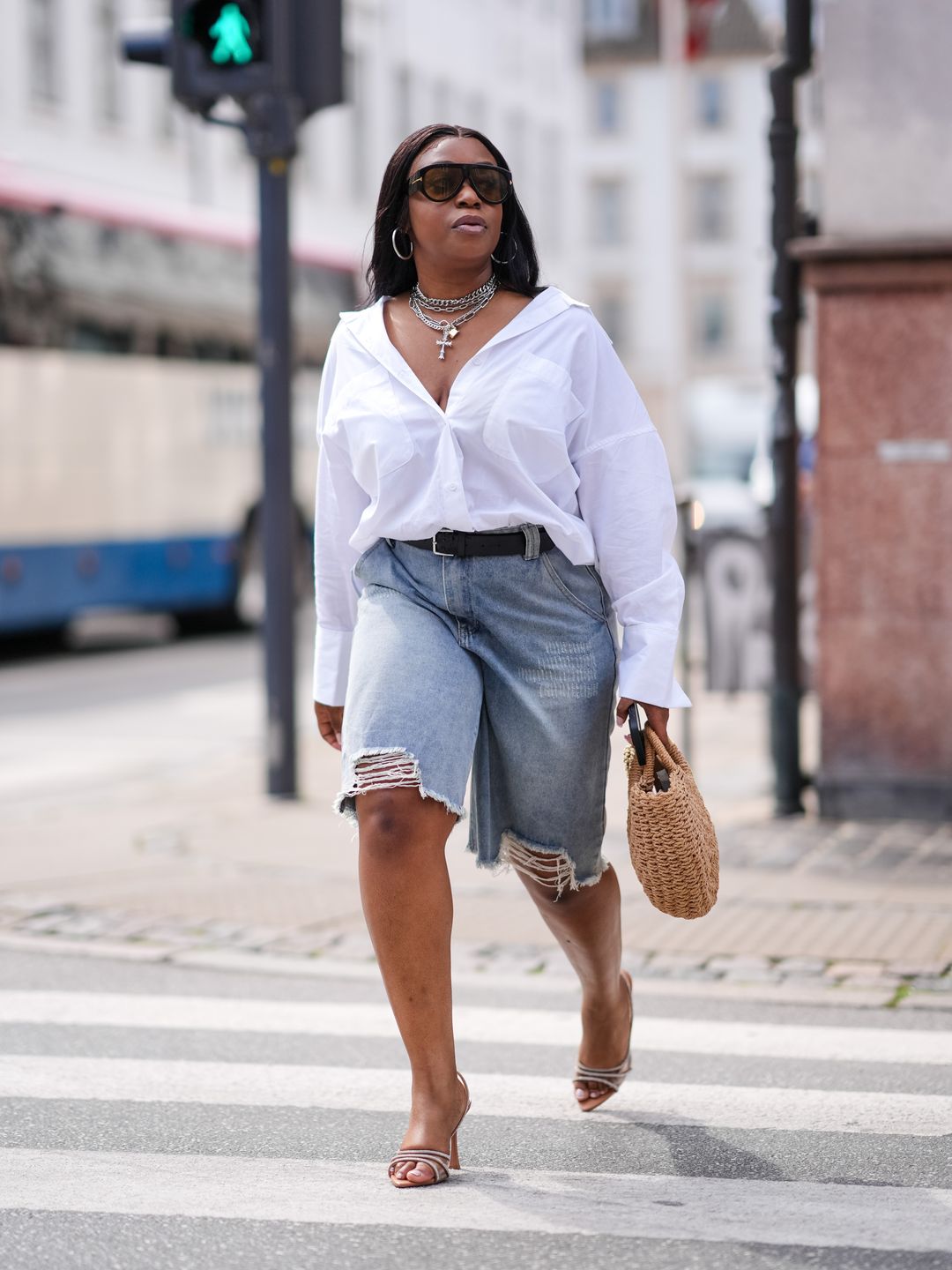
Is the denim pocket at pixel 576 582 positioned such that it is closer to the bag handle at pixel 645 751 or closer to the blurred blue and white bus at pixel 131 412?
the bag handle at pixel 645 751

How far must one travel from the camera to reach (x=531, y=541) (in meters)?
4.08

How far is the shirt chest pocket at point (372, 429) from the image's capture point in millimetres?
4047

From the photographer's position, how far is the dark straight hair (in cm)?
423

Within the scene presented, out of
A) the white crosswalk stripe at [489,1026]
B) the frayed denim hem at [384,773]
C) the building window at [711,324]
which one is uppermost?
the building window at [711,324]

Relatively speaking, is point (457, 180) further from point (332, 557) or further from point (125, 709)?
point (125, 709)

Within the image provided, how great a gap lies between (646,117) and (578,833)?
7146 centimetres

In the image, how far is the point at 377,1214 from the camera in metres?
3.86

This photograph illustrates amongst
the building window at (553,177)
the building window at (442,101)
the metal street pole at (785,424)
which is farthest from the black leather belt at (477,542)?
the building window at (553,177)

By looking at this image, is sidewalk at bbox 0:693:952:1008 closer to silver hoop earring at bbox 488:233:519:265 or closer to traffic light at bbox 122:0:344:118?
silver hoop earring at bbox 488:233:519:265

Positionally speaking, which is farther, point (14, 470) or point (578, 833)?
point (14, 470)

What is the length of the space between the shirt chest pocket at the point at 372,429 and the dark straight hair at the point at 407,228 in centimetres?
28

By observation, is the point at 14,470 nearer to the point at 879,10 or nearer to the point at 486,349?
the point at 879,10

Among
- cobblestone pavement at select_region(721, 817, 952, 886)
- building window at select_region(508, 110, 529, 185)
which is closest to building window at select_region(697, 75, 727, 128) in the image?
building window at select_region(508, 110, 529, 185)

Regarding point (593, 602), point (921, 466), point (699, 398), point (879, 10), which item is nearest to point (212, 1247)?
point (593, 602)
